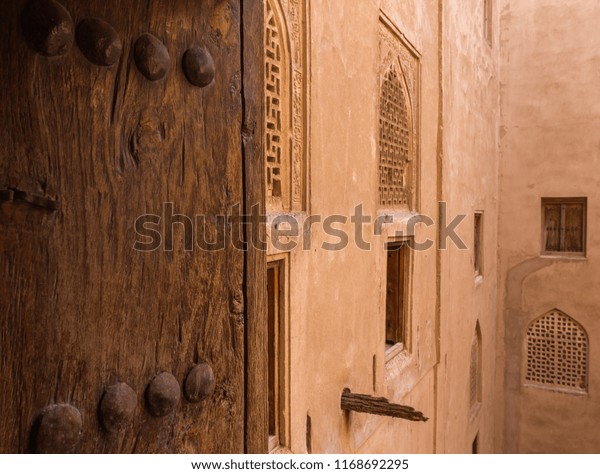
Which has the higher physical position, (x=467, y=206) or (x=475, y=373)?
(x=467, y=206)

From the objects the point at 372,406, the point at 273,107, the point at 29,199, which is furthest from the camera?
the point at 372,406

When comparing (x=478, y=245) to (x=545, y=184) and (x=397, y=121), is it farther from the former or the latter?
(x=397, y=121)

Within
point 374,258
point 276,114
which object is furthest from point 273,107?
point 374,258

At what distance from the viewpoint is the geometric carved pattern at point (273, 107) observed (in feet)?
7.99

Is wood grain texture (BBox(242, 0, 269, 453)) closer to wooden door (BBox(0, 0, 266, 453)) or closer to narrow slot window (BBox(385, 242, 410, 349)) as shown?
wooden door (BBox(0, 0, 266, 453))

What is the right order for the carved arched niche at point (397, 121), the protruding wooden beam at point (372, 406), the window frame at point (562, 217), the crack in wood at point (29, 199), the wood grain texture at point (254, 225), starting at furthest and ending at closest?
the window frame at point (562, 217) < the carved arched niche at point (397, 121) < the protruding wooden beam at point (372, 406) < the wood grain texture at point (254, 225) < the crack in wood at point (29, 199)

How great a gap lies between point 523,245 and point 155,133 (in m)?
8.29

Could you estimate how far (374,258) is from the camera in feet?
11.7

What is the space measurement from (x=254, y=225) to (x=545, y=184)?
807 cm

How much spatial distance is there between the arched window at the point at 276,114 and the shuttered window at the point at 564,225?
667 cm

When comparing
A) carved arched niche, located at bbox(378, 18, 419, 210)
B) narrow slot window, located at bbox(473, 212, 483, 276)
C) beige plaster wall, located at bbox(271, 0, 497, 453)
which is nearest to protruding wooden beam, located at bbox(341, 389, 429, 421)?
beige plaster wall, located at bbox(271, 0, 497, 453)

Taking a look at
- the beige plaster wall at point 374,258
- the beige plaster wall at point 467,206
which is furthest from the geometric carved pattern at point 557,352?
the beige plaster wall at point 374,258

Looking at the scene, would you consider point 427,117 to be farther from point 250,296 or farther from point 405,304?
point 250,296

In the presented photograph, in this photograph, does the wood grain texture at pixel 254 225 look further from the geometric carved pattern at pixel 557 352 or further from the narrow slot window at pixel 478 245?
the geometric carved pattern at pixel 557 352
